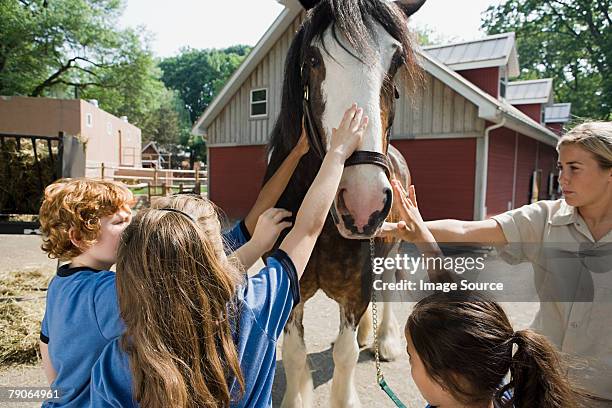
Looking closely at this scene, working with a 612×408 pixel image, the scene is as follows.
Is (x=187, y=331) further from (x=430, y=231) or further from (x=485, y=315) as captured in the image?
(x=430, y=231)

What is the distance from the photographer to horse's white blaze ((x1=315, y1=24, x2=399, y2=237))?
162 cm

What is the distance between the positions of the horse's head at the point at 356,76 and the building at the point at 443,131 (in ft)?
23.4

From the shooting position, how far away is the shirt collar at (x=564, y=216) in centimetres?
159

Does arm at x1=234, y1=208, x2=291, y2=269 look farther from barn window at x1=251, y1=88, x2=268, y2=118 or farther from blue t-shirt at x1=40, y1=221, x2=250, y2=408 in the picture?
barn window at x1=251, y1=88, x2=268, y2=118

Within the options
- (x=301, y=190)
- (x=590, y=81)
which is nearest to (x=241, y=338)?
(x=301, y=190)

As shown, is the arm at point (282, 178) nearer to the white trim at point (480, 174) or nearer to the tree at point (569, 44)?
the white trim at point (480, 174)

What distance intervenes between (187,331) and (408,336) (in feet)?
2.01

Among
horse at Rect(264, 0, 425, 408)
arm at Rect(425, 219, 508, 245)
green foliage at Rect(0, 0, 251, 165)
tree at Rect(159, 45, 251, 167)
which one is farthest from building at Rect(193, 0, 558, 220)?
tree at Rect(159, 45, 251, 167)

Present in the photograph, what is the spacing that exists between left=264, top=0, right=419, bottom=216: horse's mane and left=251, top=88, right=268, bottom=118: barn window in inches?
408

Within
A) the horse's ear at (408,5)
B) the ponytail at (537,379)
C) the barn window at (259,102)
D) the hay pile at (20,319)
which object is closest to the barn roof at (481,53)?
the barn window at (259,102)

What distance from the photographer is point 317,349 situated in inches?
156

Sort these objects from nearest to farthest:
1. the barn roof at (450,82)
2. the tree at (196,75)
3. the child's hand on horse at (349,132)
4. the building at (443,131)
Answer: the child's hand on horse at (349,132)
the barn roof at (450,82)
the building at (443,131)
the tree at (196,75)

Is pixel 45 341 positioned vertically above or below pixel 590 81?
below

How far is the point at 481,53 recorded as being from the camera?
1192 centimetres
